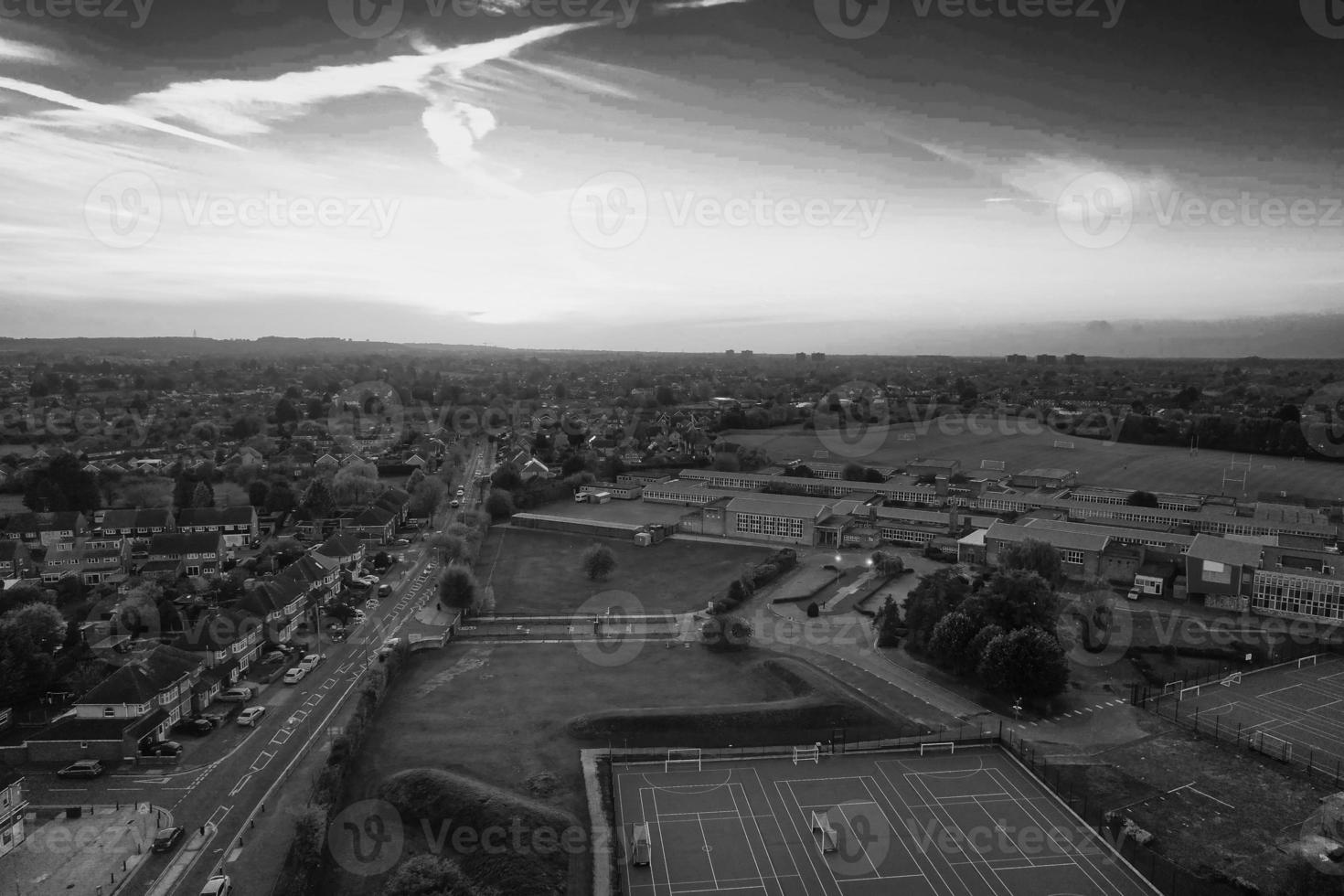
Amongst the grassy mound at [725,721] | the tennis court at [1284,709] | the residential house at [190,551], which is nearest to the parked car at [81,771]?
the grassy mound at [725,721]

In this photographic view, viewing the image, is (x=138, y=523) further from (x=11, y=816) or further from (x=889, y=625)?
(x=889, y=625)

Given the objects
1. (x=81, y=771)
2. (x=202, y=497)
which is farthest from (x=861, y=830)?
(x=202, y=497)

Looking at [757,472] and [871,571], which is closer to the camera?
[871,571]

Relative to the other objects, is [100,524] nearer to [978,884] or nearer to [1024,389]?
[978,884]

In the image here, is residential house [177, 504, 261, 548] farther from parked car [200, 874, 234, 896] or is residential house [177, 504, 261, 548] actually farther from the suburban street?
parked car [200, 874, 234, 896]

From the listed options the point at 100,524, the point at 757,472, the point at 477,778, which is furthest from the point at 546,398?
the point at 477,778

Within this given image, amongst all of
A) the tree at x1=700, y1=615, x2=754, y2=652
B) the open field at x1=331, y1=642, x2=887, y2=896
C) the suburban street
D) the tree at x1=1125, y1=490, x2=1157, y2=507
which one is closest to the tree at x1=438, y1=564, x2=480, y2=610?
the open field at x1=331, y1=642, x2=887, y2=896
